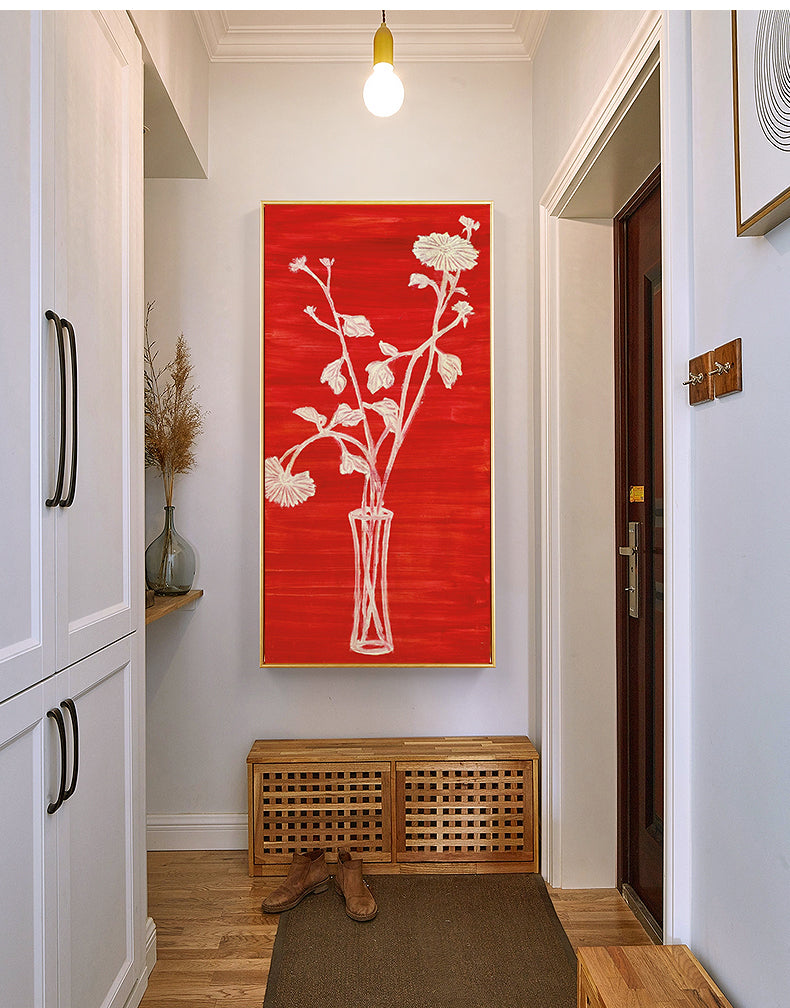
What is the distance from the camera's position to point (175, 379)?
115 inches

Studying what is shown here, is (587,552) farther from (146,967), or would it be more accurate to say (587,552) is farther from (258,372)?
(146,967)

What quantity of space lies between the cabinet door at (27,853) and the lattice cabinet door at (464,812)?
1.43 m

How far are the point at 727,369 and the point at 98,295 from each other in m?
1.30

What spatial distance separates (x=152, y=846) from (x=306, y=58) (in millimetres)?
2894

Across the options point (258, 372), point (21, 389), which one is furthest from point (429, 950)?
point (258, 372)

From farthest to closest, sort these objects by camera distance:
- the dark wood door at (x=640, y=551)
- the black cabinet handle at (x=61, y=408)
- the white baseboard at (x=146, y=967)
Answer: the dark wood door at (x=640, y=551)
the white baseboard at (x=146, y=967)
the black cabinet handle at (x=61, y=408)

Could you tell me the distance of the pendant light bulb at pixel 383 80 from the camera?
2086 millimetres

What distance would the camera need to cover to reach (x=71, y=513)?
1609 mm

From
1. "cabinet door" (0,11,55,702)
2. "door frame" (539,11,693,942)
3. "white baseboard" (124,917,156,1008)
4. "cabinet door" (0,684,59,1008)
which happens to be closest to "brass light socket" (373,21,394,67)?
"door frame" (539,11,693,942)

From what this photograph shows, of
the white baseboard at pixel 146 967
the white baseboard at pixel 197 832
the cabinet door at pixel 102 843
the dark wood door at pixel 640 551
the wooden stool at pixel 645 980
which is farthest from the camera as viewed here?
the white baseboard at pixel 197 832

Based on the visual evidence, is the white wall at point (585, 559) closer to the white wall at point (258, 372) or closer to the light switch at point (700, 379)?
the white wall at point (258, 372)

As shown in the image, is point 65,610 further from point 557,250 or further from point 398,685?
point 557,250

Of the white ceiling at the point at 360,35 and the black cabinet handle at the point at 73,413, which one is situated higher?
the white ceiling at the point at 360,35

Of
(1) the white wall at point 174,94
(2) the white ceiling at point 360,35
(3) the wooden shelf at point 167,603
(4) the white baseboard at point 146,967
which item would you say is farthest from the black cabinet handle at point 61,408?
(2) the white ceiling at point 360,35
